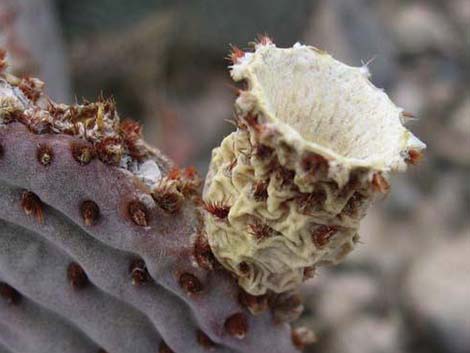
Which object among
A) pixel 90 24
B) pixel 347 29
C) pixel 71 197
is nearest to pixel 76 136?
pixel 71 197

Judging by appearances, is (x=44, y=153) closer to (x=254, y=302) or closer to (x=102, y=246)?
(x=102, y=246)

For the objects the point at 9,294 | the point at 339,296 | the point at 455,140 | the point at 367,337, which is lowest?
the point at 9,294

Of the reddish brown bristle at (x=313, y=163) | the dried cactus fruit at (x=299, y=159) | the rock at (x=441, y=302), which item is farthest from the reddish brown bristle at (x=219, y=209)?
the rock at (x=441, y=302)

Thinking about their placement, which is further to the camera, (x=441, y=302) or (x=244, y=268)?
(x=441, y=302)

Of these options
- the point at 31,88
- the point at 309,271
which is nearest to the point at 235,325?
the point at 309,271

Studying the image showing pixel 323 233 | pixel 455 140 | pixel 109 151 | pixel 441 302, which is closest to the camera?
pixel 323 233

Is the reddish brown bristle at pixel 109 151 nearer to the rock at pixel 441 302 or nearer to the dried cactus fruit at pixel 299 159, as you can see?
the dried cactus fruit at pixel 299 159

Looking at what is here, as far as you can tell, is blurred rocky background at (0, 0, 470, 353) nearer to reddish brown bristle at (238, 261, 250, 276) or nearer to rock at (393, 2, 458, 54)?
rock at (393, 2, 458, 54)

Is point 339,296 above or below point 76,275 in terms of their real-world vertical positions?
above
